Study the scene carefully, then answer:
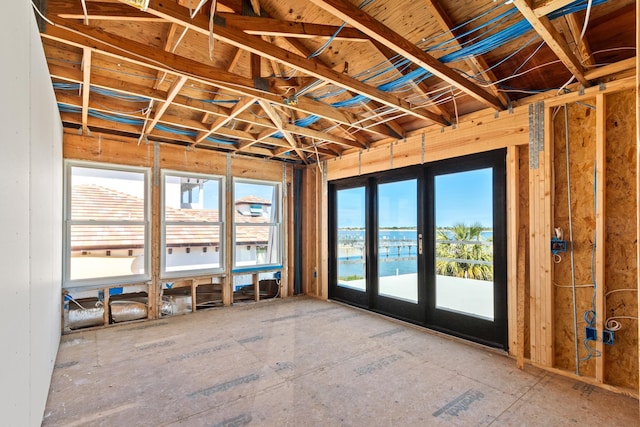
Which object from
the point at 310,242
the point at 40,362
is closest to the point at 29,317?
the point at 40,362

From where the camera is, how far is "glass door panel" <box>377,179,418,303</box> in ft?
13.1

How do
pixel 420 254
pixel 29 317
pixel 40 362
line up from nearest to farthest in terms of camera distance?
1. pixel 29 317
2. pixel 40 362
3. pixel 420 254

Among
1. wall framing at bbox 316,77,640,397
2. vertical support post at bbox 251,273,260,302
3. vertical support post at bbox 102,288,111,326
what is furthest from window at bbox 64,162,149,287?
wall framing at bbox 316,77,640,397

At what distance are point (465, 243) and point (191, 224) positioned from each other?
12.6 feet

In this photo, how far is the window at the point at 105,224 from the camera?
3883 millimetres

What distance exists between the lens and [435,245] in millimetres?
3719

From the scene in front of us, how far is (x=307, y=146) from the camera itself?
4891mm

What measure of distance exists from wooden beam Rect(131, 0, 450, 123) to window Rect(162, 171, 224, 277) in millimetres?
3109

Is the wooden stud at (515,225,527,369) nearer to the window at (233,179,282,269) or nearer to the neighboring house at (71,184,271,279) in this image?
the window at (233,179,282,269)

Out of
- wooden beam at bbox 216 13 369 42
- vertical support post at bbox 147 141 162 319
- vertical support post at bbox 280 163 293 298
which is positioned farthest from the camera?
vertical support post at bbox 280 163 293 298

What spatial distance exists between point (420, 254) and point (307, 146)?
2.41 meters

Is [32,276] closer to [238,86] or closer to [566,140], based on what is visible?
[238,86]

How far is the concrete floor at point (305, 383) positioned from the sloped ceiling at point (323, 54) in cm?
239

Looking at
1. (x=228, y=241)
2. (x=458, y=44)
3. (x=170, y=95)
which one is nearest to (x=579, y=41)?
(x=458, y=44)
